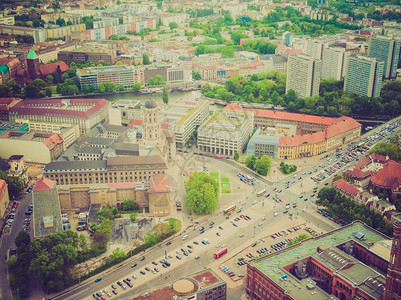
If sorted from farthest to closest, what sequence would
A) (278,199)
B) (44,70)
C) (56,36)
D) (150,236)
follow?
(56,36) < (44,70) < (278,199) < (150,236)

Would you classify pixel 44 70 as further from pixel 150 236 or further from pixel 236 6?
pixel 236 6

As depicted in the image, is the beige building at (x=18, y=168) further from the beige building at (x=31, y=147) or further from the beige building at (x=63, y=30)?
the beige building at (x=63, y=30)

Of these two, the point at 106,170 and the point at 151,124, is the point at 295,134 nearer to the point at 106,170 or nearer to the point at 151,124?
the point at 151,124

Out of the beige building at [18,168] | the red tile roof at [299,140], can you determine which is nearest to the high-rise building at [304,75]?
the red tile roof at [299,140]

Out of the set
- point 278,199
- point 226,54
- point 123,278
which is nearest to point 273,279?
point 123,278

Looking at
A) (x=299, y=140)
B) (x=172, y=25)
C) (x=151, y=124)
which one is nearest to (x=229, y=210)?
(x=151, y=124)

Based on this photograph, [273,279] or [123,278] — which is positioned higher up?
[273,279]

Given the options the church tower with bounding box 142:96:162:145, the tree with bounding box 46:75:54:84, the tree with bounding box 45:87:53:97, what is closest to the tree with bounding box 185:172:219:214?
the church tower with bounding box 142:96:162:145
